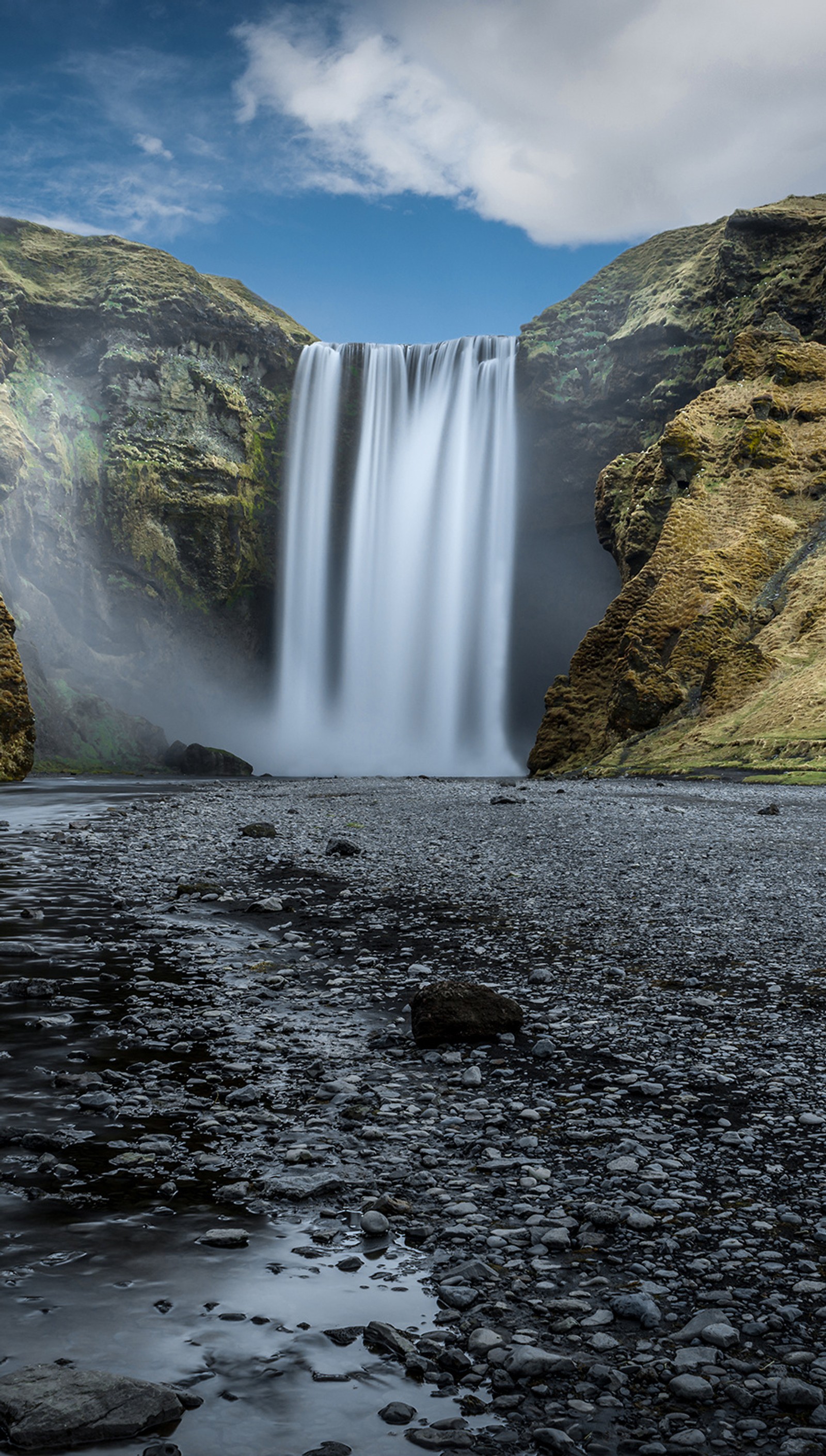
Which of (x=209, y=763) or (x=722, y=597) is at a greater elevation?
(x=722, y=597)

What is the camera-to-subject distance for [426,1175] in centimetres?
423

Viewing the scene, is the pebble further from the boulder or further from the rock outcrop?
the rock outcrop

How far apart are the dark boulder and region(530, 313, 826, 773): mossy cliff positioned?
852 inches

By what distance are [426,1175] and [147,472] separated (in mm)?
73771

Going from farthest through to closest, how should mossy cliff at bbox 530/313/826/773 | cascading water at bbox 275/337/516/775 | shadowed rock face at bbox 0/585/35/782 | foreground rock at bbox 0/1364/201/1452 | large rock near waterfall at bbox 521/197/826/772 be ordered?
cascading water at bbox 275/337/516/775 < large rock near waterfall at bbox 521/197/826/772 < shadowed rock face at bbox 0/585/35/782 < mossy cliff at bbox 530/313/826/773 < foreground rock at bbox 0/1364/201/1452

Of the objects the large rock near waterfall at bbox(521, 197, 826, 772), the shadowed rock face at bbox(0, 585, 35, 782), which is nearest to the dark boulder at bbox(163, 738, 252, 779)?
the shadowed rock face at bbox(0, 585, 35, 782)

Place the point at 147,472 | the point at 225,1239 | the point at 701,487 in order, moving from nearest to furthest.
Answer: the point at 225,1239 → the point at 701,487 → the point at 147,472

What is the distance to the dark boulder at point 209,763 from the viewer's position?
61500 mm

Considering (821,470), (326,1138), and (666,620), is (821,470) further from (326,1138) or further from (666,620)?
(326,1138)

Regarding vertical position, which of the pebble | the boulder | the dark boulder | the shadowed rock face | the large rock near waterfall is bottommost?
the dark boulder

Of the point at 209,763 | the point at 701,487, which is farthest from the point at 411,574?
the point at 701,487

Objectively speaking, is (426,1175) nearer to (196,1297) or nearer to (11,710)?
(196,1297)

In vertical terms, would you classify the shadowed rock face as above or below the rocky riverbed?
above

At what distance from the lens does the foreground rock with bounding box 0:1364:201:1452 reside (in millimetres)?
2457
